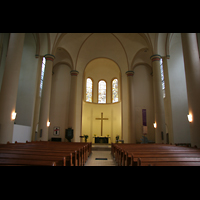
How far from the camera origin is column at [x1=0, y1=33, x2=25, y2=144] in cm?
659

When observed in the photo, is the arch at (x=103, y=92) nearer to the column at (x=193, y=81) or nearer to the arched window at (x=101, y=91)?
the arched window at (x=101, y=91)

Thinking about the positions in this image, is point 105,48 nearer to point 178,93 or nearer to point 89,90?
point 89,90

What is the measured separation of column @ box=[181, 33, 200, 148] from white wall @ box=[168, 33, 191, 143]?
5632 mm

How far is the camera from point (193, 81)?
641 cm

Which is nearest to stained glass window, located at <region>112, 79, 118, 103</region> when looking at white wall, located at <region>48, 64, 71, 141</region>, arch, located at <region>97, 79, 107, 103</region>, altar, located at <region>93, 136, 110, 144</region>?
arch, located at <region>97, 79, 107, 103</region>

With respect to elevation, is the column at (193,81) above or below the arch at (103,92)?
below

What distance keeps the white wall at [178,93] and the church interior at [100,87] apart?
7 cm

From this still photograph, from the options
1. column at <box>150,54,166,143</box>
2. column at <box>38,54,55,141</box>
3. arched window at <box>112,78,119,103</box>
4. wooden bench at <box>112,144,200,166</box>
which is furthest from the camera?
arched window at <box>112,78,119,103</box>

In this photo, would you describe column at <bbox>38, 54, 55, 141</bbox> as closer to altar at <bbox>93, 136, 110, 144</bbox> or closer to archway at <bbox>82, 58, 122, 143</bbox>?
archway at <bbox>82, 58, 122, 143</bbox>

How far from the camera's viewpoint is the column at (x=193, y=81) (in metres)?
6.16

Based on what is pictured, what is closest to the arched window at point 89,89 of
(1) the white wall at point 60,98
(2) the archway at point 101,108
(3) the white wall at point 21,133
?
(2) the archway at point 101,108
